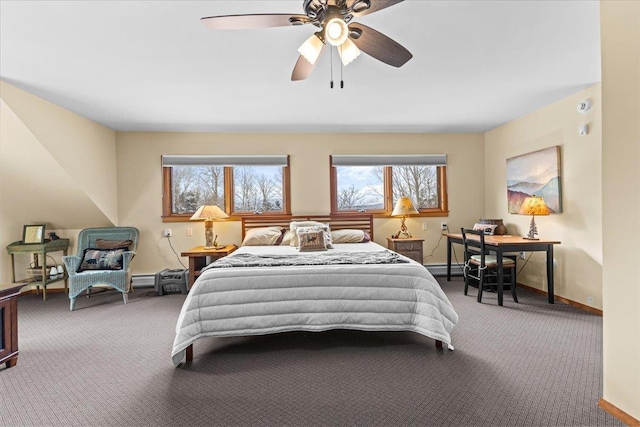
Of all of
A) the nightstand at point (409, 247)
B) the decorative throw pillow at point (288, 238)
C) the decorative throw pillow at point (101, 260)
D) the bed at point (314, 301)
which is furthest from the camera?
the nightstand at point (409, 247)

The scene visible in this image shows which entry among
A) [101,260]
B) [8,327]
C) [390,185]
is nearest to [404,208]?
[390,185]

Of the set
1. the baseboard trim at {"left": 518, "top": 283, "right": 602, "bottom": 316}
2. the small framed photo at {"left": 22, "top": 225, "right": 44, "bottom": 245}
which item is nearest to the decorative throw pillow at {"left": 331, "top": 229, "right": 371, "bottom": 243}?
the baseboard trim at {"left": 518, "top": 283, "right": 602, "bottom": 316}

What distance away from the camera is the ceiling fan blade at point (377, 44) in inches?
72.5

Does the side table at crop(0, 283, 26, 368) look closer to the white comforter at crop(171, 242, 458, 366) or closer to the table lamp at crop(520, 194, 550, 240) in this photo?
the white comforter at crop(171, 242, 458, 366)

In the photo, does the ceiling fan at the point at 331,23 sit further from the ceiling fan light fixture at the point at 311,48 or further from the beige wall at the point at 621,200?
the beige wall at the point at 621,200

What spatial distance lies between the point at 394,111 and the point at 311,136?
1.49 meters

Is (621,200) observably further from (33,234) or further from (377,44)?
(33,234)

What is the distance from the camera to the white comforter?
256 cm

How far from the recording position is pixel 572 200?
374 centimetres

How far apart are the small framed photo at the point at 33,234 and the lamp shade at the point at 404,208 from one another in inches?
195

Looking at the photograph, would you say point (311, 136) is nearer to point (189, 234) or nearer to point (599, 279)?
point (189, 234)

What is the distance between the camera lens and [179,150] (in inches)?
198

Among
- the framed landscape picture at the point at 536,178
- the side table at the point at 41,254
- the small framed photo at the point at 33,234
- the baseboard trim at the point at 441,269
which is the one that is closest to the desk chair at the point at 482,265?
the baseboard trim at the point at 441,269

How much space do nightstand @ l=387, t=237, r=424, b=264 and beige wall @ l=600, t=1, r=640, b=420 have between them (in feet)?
10.0
